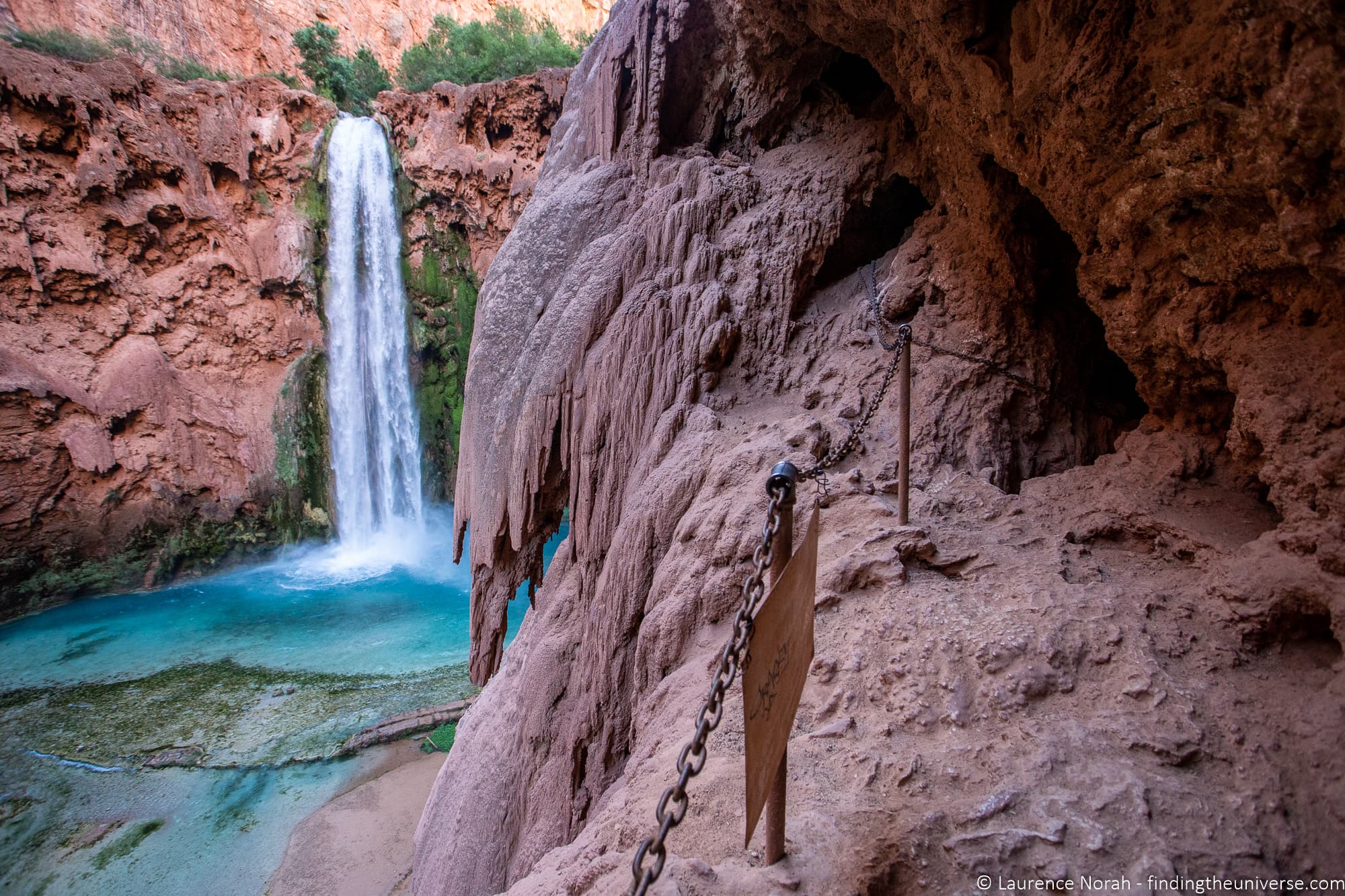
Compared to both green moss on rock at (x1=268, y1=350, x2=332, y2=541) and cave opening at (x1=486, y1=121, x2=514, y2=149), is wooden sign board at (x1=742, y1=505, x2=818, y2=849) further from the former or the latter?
cave opening at (x1=486, y1=121, x2=514, y2=149)

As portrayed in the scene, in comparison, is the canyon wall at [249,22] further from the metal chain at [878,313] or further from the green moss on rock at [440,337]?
the metal chain at [878,313]

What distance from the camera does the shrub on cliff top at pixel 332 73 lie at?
16.2 metres

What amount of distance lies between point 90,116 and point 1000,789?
16547 millimetres

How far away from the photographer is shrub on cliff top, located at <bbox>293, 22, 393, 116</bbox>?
16234 millimetres

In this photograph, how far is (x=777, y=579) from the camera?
1531 millimetres

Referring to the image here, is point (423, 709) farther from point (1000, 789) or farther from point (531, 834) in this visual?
point (1000, 789)

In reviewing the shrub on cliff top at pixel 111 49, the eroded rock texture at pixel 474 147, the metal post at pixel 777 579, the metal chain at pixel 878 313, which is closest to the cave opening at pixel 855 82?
the metal chain at pixel 878 313

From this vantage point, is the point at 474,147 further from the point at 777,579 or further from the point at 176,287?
the point at 777,579

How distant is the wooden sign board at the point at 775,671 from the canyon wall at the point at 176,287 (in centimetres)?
1418

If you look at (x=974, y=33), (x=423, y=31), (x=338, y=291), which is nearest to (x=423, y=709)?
(x=974, y=33)

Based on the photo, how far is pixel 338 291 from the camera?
14.5m

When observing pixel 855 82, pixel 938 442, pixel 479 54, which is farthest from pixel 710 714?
pixel 479 54

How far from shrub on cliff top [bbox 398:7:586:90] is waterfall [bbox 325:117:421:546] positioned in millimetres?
3054

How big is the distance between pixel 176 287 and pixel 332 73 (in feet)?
23.2
